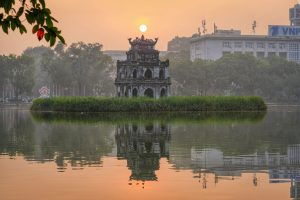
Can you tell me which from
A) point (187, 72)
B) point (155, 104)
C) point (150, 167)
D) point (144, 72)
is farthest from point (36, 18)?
point (187, 72)

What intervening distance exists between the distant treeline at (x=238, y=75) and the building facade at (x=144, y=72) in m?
60.7

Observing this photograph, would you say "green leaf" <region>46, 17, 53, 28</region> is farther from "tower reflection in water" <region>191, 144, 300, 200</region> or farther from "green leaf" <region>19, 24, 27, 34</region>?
"tower reflection in water" <region>191, 144, 300, 200</region>

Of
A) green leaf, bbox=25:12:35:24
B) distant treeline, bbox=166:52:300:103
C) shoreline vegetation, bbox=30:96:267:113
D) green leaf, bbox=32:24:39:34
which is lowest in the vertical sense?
shoreline vegetation, bbox=30:96:267:113

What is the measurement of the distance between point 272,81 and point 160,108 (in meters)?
80.4

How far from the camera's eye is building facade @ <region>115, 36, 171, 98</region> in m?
77.8

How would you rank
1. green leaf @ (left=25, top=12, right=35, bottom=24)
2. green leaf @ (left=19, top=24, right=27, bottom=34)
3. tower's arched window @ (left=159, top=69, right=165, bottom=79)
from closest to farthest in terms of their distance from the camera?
green leaf @ (left=25, top=12, right=35, bottom=24), green leaf @ (left=19, top=24, right=27, bottom=34), tower's arched window @ (left=159, top=69, right=165, bottom=79)

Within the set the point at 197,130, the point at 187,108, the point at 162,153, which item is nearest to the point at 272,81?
the point at 187,108

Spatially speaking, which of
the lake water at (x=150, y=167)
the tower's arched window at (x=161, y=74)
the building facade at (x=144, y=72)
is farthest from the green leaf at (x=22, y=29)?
the tower's arched window at (x=161, y=74)

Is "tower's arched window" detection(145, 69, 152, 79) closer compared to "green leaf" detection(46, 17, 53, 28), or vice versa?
"green leaf" detection(46, 17, 53, 28)

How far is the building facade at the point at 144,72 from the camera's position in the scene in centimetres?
7775

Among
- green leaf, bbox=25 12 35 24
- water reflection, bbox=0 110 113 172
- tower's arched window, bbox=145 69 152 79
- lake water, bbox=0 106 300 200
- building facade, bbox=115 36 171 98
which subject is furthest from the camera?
tower's arched window, bbox=145 69 152 79

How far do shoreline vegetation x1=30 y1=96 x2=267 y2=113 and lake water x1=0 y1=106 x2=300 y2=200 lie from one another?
34216mm

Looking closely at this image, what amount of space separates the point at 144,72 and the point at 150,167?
5900 cm

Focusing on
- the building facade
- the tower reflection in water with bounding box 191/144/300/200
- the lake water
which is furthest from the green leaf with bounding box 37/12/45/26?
the building facade
